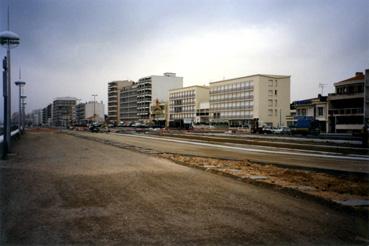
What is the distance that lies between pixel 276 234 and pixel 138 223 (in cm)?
244

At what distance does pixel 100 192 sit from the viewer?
938 cm

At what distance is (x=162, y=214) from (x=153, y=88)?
5916 inches

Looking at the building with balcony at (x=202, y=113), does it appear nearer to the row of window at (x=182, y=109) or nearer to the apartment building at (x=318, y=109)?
the row of window at (x=182, y=109)

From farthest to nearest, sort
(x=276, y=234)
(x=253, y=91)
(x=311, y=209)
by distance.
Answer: (x=253, y=91) → (x=311, y=209) → (x=276, y=234)

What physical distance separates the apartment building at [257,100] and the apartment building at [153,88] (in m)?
48.8

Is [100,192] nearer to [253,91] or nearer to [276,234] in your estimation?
[276,234]

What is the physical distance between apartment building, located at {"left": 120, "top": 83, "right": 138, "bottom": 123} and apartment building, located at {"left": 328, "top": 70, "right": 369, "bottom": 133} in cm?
11197

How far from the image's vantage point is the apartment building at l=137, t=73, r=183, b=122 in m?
156

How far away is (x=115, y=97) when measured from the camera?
189500mm

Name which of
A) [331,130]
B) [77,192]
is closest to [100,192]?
[77,192]

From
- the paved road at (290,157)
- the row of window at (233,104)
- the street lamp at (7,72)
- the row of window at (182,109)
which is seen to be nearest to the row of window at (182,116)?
the row of window at (182,109)

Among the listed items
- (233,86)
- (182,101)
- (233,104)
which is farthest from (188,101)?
(233,104)

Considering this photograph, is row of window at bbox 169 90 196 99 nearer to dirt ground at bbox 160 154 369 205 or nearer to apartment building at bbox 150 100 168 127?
apartment building at bbox 150 100 168 127

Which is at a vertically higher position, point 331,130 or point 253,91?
point 253,91
